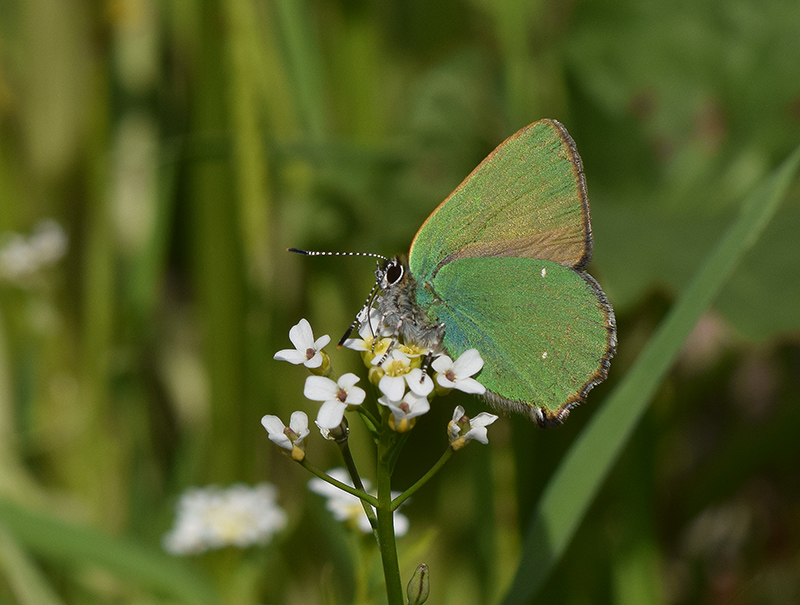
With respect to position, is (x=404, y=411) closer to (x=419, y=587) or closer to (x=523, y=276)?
(x=419, y=587)

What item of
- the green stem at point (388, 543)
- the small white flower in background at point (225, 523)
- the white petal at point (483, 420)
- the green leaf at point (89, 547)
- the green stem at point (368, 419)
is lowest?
the small white flower in background at point (225, 523)

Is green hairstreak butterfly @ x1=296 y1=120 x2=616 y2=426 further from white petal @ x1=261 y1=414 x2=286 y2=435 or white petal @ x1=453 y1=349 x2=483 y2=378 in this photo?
white petal @ x1=261 y1=414 x2=286 y2=435

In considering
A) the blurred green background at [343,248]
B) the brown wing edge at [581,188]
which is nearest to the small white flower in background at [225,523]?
the blurred green background at [343,248]

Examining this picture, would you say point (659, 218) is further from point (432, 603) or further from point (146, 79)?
point (146, 79)

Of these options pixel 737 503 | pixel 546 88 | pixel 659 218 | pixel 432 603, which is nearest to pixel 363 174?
pixel 659 218

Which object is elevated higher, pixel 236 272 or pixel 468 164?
pixel 468 164

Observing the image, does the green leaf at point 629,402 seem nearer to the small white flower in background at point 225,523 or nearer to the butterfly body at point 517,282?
the butterfly body at point 517,282

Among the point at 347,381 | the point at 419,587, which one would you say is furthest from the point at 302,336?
the point at 419,587

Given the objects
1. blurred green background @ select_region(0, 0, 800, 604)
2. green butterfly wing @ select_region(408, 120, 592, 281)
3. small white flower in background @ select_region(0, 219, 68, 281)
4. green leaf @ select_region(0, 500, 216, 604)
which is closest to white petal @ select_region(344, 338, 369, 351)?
green butterfly wing @ select_region(408, 120, 592, 281)
